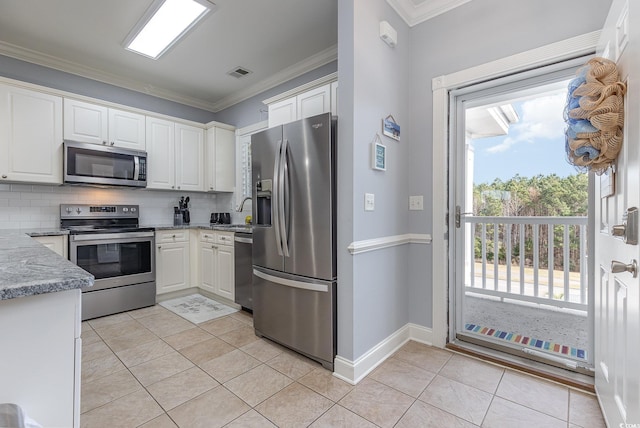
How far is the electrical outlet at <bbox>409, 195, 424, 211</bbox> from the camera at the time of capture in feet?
8.25

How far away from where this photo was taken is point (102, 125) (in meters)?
3.39

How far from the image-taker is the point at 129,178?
3527 mm

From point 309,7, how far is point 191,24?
1060 mm

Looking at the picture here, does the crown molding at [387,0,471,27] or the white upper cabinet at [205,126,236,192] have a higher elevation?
the crown molding at [387,0,471,27]

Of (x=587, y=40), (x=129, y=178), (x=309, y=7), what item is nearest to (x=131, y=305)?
(x=129, y=178)

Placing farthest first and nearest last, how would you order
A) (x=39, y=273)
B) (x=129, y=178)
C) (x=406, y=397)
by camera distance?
(x=129, y=178)
(x=406, y=397)
(x=39, y=273)

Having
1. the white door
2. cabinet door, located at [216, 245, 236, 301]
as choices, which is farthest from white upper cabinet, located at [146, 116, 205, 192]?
the white door

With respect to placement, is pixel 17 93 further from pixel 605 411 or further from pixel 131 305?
pixel 605 411

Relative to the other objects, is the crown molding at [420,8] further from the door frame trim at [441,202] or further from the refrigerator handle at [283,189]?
the refrigerator handle at [283,189]

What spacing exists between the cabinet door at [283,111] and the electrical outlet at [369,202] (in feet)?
3.81

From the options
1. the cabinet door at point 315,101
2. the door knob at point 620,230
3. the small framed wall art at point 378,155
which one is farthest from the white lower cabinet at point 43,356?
the cabinet door at point 315,101

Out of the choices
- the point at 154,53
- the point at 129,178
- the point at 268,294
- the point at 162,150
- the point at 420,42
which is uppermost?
the point at 154,53

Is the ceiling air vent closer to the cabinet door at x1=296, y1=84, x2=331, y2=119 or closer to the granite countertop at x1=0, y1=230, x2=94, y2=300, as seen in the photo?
the cabinet door at x1=296, y1=84, x2=331, y2=119

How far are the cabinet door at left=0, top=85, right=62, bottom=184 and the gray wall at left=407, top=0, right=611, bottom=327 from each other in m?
3.47
